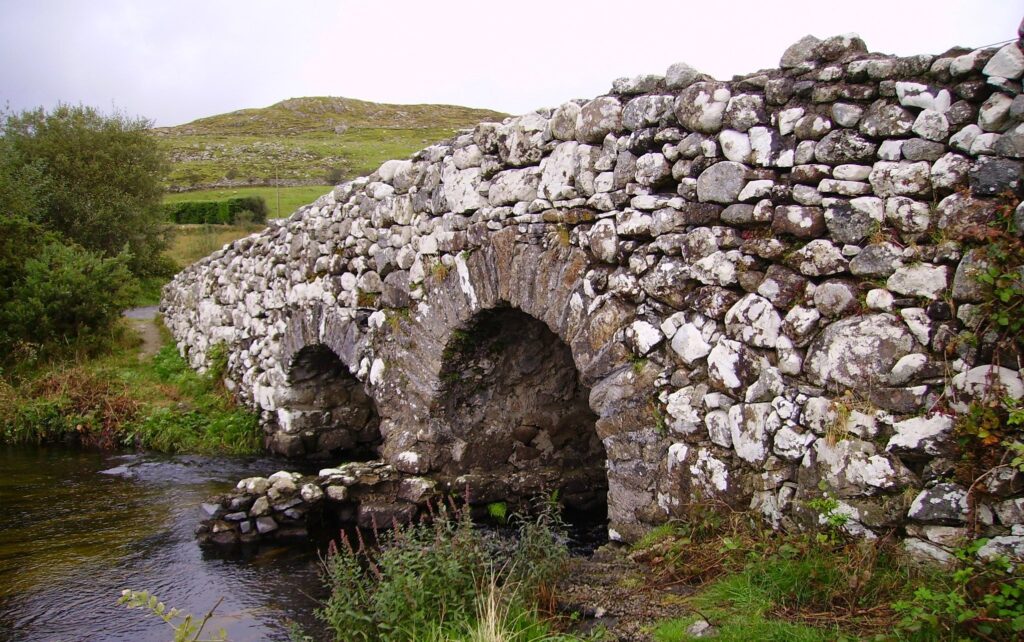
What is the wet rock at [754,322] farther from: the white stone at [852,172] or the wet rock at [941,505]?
the wet rock at [941,505]

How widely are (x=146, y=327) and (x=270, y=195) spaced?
18.5 m

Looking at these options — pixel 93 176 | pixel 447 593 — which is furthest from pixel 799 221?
pixel 93 176

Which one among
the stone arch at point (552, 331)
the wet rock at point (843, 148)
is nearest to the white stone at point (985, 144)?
the wet rock at point (843, 148)

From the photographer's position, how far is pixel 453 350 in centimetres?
696

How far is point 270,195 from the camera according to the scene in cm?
3388

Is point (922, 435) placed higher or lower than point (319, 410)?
higher

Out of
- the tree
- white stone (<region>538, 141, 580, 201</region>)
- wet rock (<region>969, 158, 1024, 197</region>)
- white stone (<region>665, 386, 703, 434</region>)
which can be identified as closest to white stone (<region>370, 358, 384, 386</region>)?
white stone (<region>538, 141, 580, 201</region>)

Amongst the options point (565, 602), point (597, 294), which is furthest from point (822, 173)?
point (565, 602)

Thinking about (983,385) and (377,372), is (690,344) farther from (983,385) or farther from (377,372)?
(377,372)

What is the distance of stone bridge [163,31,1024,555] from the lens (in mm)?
3510

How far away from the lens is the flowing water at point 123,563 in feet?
18.0

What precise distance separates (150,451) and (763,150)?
31.2ft

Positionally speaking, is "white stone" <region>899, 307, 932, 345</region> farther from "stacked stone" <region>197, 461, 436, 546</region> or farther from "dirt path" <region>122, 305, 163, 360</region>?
"dirt path" <region>122, 305, 163, 360</region>

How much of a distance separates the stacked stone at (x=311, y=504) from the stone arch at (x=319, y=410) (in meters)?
2.29
